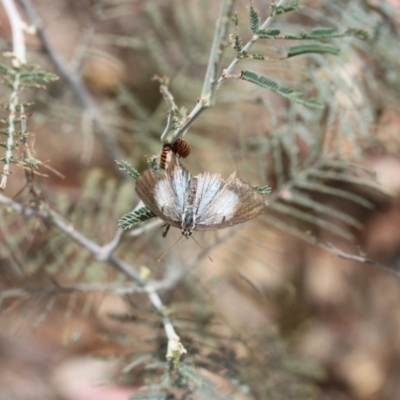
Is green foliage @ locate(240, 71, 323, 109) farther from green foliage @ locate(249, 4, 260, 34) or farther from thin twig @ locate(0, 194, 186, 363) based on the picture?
thin twig @ locate(0, 194, 186, 363)

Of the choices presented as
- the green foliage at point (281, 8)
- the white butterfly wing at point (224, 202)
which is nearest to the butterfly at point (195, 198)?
the white butterfly wing at point (224, 202)

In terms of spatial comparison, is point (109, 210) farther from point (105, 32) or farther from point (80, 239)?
point (105, 32)

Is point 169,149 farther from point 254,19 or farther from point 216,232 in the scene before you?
point 216,232

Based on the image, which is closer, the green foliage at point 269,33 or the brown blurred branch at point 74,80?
the green foliage at point 269,33

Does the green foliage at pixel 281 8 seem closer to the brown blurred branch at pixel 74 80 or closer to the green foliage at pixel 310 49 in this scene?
the green foliage at pixel 310 49

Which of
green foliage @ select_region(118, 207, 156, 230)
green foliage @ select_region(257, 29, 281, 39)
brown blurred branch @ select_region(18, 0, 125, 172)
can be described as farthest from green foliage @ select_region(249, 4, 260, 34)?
brown blurred branch @ select_region(18, 0, 125, 172)

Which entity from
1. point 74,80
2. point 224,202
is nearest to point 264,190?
point 224,202

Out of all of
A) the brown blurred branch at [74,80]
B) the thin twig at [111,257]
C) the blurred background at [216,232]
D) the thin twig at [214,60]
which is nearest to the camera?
the thin twig at [214,60]
